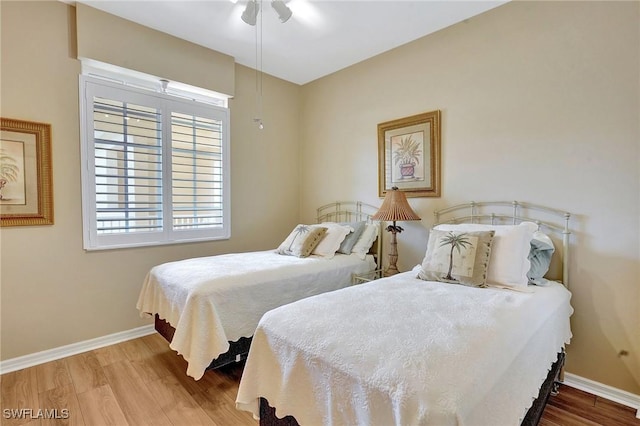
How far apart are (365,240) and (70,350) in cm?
268

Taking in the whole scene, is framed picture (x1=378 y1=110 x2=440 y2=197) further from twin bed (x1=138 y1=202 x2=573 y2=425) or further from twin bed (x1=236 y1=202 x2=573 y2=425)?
twin bed (x1=236 y1=202 x2=573 y2=425)

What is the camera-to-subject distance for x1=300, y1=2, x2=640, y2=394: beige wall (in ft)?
6.24

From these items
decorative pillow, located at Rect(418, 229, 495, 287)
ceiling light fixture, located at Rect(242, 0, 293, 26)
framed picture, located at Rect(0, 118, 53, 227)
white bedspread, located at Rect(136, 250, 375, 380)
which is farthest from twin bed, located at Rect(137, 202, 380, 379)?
ceiling light fixture, located at Rect(242, 0, 293, 26)

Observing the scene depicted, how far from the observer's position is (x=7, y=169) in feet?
7.26

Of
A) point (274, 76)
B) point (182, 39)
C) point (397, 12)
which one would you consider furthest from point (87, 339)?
point (397, 12)

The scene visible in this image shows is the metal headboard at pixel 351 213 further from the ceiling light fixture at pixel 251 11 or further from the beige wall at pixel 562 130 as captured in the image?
the ceiling light fixture at pixel 251 11

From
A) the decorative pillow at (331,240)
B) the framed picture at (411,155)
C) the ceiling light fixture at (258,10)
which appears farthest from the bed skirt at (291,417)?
the ceiling light fixture at (258,10)

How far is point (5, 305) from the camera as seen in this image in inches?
88.1

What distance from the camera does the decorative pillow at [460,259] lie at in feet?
6.29

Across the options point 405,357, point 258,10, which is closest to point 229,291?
point 405,357

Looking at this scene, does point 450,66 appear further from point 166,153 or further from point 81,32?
point 81,32

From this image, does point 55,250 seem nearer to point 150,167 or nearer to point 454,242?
point 150,167

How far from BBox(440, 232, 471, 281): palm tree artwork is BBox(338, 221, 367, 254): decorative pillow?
104 centimetres

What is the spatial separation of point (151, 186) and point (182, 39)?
1.45m
